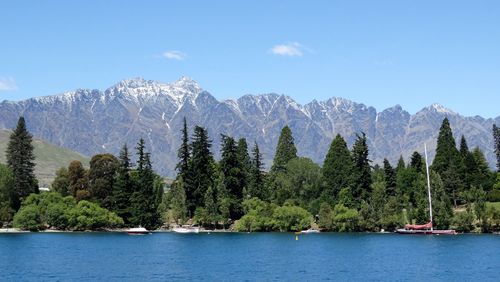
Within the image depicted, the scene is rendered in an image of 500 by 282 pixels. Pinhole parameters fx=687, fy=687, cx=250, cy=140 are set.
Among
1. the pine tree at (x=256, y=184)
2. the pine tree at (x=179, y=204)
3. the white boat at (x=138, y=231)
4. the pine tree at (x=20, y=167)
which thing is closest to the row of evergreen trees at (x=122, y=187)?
the pine tree at (x=179, y=204)

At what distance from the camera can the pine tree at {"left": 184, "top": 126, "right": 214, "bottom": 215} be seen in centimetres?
16025

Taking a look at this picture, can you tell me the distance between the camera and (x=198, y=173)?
161 metres

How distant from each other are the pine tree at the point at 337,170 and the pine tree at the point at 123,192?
151ft

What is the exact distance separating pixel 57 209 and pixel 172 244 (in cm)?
4692

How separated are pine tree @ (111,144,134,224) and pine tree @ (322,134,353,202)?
46.0 metres

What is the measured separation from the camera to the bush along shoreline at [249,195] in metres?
150

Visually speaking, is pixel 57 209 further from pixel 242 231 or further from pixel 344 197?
pixel 344 197

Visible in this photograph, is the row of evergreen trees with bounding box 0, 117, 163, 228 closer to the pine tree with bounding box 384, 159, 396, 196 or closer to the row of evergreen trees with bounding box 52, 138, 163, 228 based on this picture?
the row of evergreen trees with bounding box 52, 138, 163, 228

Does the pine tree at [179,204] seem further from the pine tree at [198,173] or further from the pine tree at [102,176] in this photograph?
the pine tree at [102,176]

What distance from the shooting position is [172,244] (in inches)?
4658

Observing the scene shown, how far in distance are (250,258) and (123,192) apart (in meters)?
74.0

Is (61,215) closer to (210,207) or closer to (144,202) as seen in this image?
(144,202)

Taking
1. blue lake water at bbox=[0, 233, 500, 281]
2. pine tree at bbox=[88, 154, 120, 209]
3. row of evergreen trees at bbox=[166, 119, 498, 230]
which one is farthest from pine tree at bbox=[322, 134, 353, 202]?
pine tree at bbox=[88, 154, 120, 209]

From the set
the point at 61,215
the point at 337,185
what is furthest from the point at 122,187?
the point at 337,185
